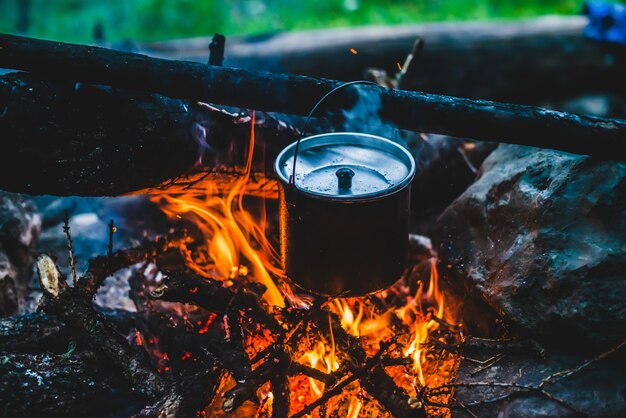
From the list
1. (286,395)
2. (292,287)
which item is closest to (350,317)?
(292,287)

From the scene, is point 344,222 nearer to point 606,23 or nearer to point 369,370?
point 369,370

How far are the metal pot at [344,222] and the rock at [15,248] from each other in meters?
1.99

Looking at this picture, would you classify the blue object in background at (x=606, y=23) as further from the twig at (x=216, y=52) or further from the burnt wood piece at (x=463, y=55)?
the twig at (x=216, y=52)

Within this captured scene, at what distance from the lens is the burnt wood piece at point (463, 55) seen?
20.5 ft

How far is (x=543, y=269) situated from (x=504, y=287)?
24cm

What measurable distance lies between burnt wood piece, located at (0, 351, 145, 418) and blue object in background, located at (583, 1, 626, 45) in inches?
251

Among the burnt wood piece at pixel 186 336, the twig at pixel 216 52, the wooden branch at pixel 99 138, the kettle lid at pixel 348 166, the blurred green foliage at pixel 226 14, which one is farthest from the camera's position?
the blurred green foliage at pixel 226 14

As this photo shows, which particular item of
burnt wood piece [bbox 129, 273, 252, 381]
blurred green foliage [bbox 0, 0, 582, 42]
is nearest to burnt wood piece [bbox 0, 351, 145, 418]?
burnt wood piece [bbox 129, 273, 252, 381]

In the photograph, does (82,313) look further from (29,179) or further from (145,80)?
(145,80)

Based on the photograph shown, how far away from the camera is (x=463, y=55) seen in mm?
6355

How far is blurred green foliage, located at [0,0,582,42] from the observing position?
10.2 m

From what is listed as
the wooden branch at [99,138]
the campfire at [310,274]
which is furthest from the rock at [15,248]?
the wooden branch at [99,138]

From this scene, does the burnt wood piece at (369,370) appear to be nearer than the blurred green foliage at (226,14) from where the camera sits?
Yes

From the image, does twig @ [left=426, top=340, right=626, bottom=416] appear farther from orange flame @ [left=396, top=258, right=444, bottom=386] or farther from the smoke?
the smoke
